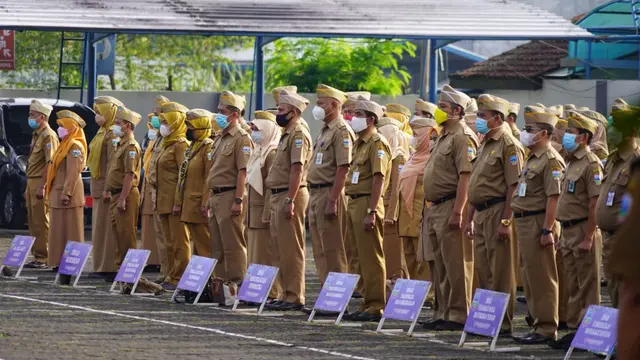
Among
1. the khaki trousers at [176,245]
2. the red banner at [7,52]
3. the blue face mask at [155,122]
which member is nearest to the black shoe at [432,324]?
the khaki trousers at [176,245]

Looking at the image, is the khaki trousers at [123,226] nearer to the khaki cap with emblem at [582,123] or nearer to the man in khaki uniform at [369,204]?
the man in khaki uniform at [369,204]

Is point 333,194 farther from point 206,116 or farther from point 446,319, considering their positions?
point 206,116

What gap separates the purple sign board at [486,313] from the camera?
432 inches

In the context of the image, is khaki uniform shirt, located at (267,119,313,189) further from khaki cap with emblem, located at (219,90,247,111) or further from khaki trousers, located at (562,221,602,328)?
khaki trousers, located at (562,221,602,328)

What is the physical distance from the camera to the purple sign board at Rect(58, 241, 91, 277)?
1538 centimetres

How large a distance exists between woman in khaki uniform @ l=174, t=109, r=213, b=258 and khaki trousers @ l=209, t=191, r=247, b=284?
616 mm

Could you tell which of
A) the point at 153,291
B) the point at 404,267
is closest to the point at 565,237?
the point at 404,267

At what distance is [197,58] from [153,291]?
113 feet

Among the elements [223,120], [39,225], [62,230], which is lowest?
[39,225]

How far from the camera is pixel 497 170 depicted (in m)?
11.8

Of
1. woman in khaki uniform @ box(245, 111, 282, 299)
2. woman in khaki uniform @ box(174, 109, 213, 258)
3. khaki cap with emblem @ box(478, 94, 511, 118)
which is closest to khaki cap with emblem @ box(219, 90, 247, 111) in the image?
woman in khaki uniform @ box(245, 111, 282, 299)

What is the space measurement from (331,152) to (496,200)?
6.66 ft

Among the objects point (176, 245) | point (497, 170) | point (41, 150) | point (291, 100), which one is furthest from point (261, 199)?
point (41, 150)

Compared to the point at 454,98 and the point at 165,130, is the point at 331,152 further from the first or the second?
the point at 165,130
